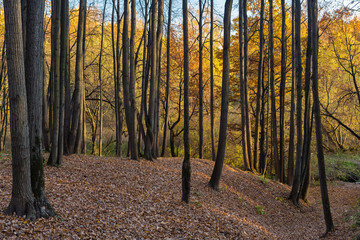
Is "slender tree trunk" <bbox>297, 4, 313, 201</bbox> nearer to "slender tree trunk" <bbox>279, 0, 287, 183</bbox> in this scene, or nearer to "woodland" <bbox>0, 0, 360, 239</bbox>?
"woodland" <bbox>0, 0, 360, 239</bbox>

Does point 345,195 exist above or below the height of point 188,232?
below

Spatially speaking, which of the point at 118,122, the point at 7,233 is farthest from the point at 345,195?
the point at 7,233

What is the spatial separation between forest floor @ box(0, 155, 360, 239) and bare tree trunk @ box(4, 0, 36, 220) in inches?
12.1

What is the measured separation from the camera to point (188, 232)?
696cm

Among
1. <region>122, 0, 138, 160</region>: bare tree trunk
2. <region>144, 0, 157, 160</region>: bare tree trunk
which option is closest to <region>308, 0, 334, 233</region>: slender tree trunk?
<region>144, 0, 157, 160</region>: bare tree trunk

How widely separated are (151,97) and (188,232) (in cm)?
695

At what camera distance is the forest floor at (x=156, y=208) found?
19.5 feet

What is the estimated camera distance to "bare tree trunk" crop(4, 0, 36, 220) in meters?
4.75

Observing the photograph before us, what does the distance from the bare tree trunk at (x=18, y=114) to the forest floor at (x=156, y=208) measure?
308mm

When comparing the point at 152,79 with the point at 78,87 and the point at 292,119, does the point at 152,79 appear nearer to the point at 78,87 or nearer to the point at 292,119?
Result: the point at 78,87

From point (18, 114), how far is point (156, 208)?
4363 mm

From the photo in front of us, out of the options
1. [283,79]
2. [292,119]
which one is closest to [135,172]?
[292,119]

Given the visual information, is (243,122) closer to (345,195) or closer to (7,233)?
(345,195)

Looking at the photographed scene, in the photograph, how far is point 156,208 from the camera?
26.1ft
